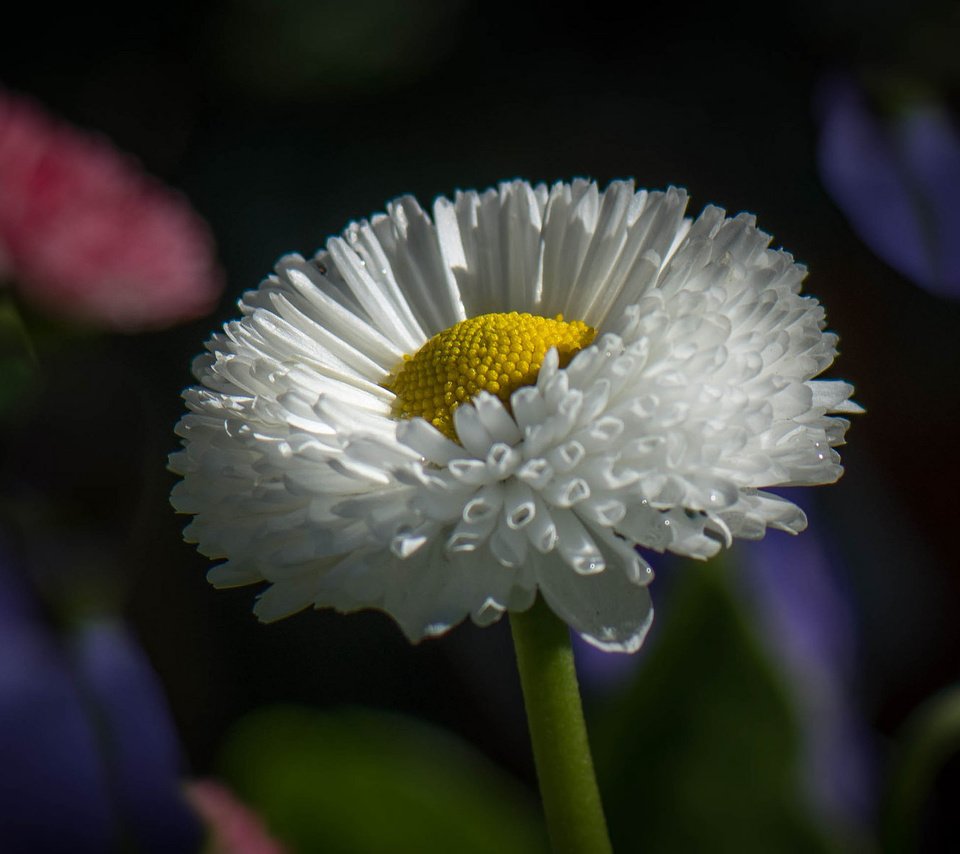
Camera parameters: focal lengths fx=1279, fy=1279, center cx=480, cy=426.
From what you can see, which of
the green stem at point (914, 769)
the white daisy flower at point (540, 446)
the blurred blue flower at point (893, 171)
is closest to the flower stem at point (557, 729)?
the white daisy flower at point (540, 446)

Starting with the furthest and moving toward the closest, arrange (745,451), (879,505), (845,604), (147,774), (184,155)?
(184,155) < (879,505) < (845,604) < (147,774) < (745,451)

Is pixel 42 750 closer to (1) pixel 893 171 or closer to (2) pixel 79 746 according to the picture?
(2) pixel 79 746

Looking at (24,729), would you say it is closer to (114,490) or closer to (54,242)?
(114,490)

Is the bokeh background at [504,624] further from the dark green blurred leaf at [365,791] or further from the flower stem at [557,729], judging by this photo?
the flower stem at [557,729]

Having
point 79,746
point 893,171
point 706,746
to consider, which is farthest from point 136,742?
point 893,171

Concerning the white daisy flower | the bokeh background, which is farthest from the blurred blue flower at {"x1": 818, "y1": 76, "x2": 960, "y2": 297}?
the white daisy flower

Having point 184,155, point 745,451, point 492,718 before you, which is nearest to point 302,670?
point 492,718
